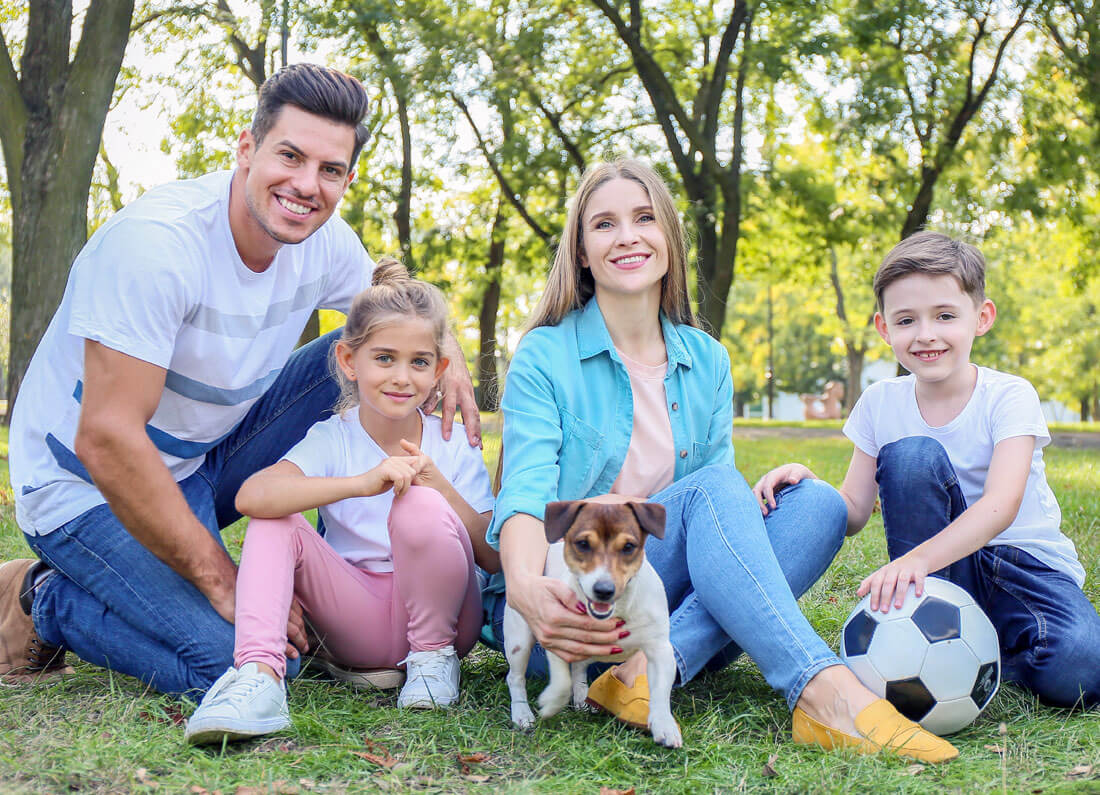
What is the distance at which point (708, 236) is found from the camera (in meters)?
17.7

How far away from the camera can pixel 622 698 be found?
324 centimetres

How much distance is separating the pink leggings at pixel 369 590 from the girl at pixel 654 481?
0.62ft

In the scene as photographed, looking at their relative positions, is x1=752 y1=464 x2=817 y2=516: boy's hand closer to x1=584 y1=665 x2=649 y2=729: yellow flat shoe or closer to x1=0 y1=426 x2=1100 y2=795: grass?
x1=0 y1=426 x2=1100 y2=795: grass

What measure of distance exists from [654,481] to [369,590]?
119cm

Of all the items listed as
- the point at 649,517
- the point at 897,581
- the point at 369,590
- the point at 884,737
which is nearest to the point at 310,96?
the point at 369,590

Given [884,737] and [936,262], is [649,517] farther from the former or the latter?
[936,262]

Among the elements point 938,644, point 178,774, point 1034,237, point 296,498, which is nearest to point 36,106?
point 296,498

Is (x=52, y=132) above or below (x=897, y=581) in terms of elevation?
above

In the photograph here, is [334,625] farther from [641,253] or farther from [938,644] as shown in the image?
[938,644]

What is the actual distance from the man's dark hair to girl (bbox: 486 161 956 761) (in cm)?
99

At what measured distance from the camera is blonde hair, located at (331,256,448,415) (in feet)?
12.3

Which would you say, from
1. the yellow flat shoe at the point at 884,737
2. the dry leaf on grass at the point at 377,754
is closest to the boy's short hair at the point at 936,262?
the yellow flat shoe at the point at 884,737

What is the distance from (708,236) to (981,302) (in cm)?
1406

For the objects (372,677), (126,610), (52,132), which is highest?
(52,132)
